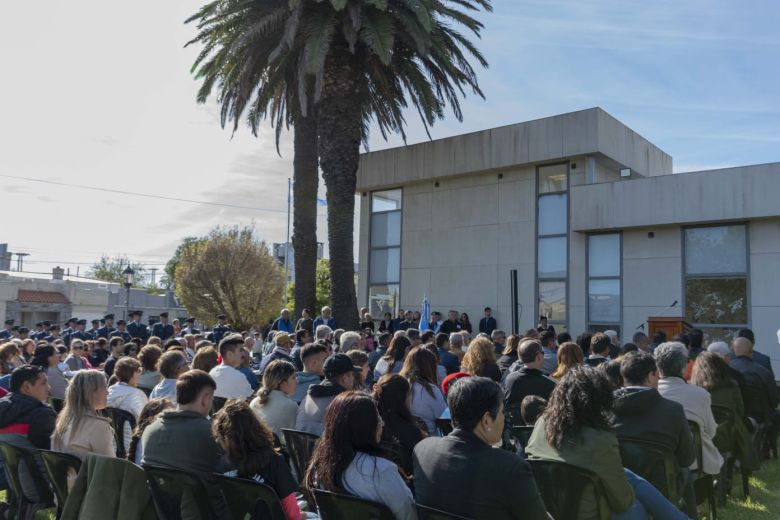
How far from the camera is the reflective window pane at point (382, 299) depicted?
71.1ft

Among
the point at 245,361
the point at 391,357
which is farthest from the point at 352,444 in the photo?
the point at 245,361

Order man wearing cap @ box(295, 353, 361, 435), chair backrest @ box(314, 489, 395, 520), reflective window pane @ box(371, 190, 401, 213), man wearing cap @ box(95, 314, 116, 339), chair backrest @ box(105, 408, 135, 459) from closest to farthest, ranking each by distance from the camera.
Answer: chair backrest @ box(314, 489, 395, 520) → man wearing cap @ box(295, 353, 361, 435) → chair backrest @ box(105, 408, 135, 459) → man wearing cap @ box(95, 314, 116, 339) → reflective window pane @ box(371, 190, 401, 213)

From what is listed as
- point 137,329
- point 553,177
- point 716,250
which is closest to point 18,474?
point 137,329

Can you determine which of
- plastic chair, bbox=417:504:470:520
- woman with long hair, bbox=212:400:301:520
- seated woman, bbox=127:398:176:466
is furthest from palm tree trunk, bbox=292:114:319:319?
plastic chair, bbox=417:504:470:520

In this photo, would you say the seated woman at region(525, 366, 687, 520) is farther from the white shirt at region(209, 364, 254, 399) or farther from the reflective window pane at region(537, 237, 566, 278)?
the reflective window pane at region(537, 237, 566, 278)

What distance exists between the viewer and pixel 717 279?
Result: 52.5 ft

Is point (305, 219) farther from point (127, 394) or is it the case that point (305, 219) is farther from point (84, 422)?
point (84, 422)

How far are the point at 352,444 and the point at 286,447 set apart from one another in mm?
1918

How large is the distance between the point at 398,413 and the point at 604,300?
45.6 feet

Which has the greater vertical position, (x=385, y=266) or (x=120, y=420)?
Result: (x=385, y=266)

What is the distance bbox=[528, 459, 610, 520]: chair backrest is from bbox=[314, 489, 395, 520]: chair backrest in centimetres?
105

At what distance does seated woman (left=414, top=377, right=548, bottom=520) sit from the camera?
113 inches

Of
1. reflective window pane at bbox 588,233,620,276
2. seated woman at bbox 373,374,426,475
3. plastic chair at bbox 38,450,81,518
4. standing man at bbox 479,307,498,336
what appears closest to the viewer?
plastic chair at bbox 38,450,81,518

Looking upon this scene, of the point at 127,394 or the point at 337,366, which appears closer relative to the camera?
the point at 337,366
